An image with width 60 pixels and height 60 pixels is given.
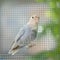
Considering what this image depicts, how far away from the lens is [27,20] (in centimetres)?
Result: 126

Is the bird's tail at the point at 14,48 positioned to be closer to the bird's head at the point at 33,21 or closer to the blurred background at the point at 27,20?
the blurred background at the point at 27,20

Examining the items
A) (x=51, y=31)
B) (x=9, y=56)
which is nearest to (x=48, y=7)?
(x=51, y=31)

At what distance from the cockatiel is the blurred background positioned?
24 millimetres

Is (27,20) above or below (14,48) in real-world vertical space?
above

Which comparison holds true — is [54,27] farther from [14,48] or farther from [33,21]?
[14,48]

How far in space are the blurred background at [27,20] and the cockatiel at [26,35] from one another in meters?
0.02

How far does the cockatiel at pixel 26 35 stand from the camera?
124 cm

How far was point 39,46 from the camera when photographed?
1280 mm

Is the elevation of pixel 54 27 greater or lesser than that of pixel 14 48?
greater

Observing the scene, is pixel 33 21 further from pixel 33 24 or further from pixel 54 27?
pixel 54 27

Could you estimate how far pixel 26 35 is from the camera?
4.09 ft

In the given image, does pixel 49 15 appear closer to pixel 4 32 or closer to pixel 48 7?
pixel 48 7

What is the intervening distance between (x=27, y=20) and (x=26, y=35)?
0.10 m

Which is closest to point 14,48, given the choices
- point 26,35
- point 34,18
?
point 26,35
